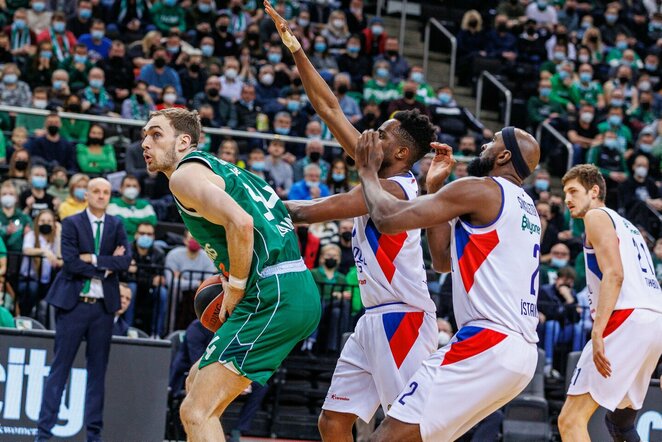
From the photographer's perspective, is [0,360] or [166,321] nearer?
[0,360]

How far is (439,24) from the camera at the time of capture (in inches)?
829

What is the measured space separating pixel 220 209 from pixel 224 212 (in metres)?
0.03

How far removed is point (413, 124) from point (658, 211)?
444 inches

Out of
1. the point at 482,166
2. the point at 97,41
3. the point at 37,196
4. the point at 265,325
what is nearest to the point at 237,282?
the point at 265,325

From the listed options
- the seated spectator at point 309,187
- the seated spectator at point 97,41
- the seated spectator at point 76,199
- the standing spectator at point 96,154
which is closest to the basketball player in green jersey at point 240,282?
the seated spectator at point 76,199

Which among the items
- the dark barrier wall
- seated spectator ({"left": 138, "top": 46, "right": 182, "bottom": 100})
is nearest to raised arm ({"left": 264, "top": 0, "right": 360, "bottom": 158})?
the dark barrier wall

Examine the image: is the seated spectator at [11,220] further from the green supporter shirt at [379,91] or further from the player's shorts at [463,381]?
the player's shorts at [463,381]

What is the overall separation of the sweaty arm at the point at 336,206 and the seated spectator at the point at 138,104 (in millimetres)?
9360

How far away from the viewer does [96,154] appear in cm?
1445

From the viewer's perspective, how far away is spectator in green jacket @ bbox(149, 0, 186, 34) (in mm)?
18188

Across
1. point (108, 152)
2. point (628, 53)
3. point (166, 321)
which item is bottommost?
point (166, 321)

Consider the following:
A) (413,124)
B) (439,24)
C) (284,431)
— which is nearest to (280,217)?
(413,124)

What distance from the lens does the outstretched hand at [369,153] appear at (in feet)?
17.9

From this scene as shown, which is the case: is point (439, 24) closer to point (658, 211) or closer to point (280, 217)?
point (658, 211)
